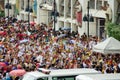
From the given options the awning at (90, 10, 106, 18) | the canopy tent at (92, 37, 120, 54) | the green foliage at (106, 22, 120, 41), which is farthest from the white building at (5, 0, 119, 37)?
the canopy tent at (92, 37, 120, 54)

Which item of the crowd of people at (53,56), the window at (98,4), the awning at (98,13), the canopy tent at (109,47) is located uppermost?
the window at (98,4)

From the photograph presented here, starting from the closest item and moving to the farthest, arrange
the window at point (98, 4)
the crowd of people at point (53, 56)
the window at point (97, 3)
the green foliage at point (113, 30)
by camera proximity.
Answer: the crowd of people at point (53, 56)
the green foliage at point (113, 30)
the window at point (97, 3)
the window at point (98, 4)

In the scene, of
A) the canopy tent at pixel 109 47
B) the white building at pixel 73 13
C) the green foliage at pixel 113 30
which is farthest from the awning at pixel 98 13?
the canopy tent at pixel 109 47

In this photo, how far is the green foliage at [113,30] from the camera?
124ft

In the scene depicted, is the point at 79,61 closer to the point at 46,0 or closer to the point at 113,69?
the point at 113,69

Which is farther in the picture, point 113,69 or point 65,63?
point 65,63

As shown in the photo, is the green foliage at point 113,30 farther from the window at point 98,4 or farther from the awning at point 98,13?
the window at point 98,4

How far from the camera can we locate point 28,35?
43656 millimetres

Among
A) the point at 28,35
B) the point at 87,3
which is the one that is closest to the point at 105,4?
the point at 87,3

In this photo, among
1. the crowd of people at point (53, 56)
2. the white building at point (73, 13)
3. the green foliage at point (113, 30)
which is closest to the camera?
the crowd of people at point (53, 56)

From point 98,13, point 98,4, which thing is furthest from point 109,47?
point 98,4

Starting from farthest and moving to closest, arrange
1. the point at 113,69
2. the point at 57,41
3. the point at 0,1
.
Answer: the point at 0,1 < the point at 57,41 < the point at 113,69

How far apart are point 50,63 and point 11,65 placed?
6.97 ft

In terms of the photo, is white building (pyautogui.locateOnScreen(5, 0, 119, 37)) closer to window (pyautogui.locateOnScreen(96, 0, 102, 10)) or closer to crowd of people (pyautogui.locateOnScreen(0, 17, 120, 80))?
window (pyautogui.locateOnScreen(96, 0, 102, 10))
